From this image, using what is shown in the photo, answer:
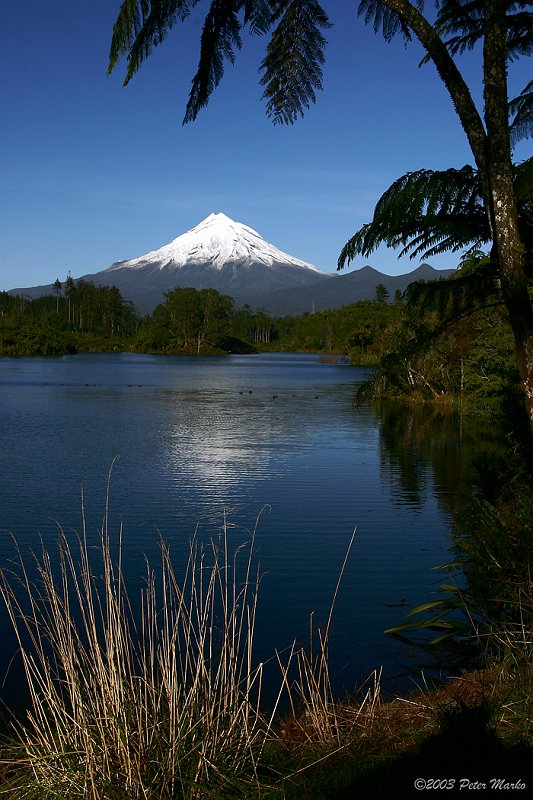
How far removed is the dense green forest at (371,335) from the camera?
6.37 metres

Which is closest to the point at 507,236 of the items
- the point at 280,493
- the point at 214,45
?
the point at 214,45

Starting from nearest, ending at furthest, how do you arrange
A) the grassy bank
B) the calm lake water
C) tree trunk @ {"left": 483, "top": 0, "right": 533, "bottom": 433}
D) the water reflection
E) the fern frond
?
the grassy bank
tree trunk @ {"left": 483, "top": 0, "right": 533, "bottom": 433}
the fern frond
the calm lake water
the water reflection

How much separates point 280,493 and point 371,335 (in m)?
85.0

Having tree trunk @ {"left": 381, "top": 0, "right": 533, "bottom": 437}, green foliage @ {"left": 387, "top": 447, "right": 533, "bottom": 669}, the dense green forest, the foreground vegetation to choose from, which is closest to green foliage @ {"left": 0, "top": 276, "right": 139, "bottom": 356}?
the dense green forest

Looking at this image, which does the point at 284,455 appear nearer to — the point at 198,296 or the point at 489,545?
the point at 489,545

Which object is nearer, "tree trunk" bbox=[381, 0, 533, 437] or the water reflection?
"tree trunk" bbox=[381, 0, 533, 437]

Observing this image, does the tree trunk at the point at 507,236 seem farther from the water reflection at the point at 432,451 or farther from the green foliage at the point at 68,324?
the green foliage at the point at 68,324

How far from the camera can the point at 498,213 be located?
5.25m

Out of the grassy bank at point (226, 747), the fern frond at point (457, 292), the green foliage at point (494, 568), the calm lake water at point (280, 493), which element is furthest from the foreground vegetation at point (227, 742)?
the fern frond at point (457, 292)

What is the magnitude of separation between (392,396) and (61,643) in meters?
46.3

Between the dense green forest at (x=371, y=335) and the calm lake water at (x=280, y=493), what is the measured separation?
8.30 feet

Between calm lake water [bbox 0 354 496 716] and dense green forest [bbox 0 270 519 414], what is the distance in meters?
2.53

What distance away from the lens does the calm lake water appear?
10547 mm

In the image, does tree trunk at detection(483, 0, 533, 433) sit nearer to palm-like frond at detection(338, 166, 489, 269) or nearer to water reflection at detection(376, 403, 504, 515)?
palm-like frond at detection(338, 166, 489, 269)
